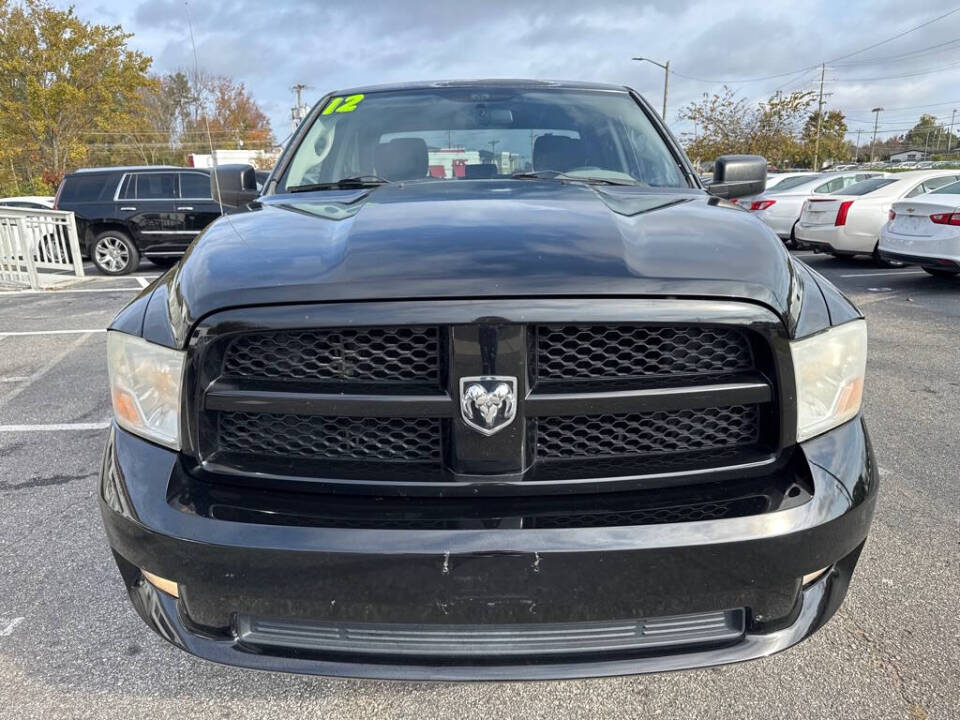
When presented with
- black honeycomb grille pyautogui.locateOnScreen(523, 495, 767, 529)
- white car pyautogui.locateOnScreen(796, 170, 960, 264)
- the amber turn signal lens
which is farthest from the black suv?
black honeycomb grille pyautogui.locateOnScreen(523, 495, 767, 529)

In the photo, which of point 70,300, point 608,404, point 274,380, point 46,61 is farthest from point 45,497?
point 46,61

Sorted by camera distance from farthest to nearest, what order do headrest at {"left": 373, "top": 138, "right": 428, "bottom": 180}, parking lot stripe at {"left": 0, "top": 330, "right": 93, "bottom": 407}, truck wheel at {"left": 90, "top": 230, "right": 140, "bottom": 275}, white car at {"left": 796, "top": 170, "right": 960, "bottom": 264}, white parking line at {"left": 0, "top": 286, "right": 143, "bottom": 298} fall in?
1. truck wheel at {"left": 90, "top": 230, "right": 140, "bottom": 275}
2. white car at {"left": 796, "top": 170, "right": 960, "bottom": 264}
3. white parking line at {"left": 0, "top": 286, "right": 143, "bottom": 298}
4. parking lot stripe at {"left": 0, "top": 330, "right": 93, "bottom": 407}
5. headrest at {"left": 373, "top": 138, "right": 428, "bottom": 180}

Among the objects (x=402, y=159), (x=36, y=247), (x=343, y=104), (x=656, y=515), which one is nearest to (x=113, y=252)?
(x=36, y=247)

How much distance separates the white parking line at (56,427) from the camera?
4.32 m

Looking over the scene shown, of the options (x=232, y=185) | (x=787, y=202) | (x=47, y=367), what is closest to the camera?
(x=232, y=185)

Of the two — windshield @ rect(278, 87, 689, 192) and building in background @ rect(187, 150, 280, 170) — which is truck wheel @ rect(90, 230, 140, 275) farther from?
building in background @ rect(187, 150, 280, 170)

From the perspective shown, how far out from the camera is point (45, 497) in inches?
132

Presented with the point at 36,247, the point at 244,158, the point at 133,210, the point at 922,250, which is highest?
the point at 244,158

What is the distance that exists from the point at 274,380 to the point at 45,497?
243 cm

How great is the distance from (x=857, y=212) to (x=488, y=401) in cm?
1218

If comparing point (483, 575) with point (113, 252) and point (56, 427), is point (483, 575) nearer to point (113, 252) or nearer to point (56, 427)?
point (56, 427)

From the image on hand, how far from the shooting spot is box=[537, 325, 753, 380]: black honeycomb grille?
1.54 metres

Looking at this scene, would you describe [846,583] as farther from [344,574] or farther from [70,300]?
[70,300]

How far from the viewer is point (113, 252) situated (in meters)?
12.6
